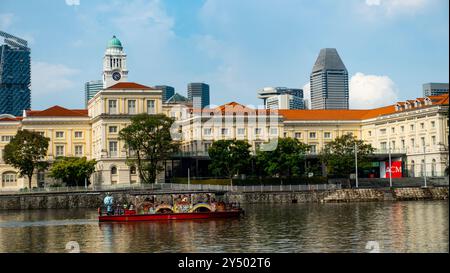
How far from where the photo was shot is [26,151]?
306 ft

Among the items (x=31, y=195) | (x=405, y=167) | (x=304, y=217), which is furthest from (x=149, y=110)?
(x=304, y=217)

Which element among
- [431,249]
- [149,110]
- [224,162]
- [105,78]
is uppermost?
[105,78]

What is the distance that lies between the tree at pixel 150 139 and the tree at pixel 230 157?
6700 millimetres

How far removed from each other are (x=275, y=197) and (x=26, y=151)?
34925 mm

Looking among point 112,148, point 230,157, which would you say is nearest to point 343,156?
point 230,157

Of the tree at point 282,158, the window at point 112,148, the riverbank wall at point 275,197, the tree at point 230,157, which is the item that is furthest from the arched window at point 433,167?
the window at point 112,148

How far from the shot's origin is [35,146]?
9400cm

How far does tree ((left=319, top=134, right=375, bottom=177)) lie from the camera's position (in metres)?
92.1

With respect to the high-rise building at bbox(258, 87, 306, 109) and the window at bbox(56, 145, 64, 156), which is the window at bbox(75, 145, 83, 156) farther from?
the high-rise building at bbox(258, 87, 306, 109)

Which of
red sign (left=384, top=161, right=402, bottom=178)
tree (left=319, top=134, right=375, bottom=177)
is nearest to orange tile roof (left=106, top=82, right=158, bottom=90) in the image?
tree (left=319, top=134, right=375, bottom=177)

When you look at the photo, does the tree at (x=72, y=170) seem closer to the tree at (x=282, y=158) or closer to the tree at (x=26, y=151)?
the tree at (x=26, y=151)
